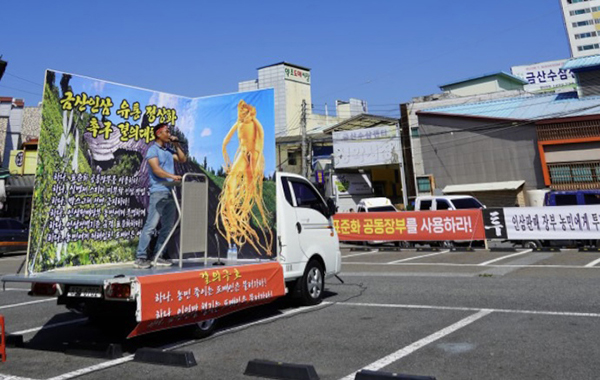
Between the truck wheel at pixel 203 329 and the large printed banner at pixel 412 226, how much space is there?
13741 millimetres

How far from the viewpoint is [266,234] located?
7.40 m

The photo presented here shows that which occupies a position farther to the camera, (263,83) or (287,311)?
(263,83)

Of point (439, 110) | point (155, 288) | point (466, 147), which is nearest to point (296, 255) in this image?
point (155, 288)

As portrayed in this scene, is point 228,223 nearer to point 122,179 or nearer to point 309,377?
point 122,179

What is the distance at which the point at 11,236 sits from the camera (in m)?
22.7

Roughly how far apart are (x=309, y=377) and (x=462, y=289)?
5.83m

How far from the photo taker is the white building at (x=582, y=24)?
102 m

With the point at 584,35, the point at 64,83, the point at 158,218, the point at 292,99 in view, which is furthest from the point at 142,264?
the point at 584,35

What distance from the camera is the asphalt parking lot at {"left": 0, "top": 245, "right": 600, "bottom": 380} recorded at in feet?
Answer: 15.0

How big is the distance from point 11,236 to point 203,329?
21.2 meters

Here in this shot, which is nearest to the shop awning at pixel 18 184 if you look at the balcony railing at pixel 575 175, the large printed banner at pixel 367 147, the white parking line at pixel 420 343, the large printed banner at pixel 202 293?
the large printed banner at pixel 367 147

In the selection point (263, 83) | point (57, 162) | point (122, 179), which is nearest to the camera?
point (57, 162)

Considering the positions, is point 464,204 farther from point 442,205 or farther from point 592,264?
point 592,264

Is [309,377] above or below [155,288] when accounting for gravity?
below
